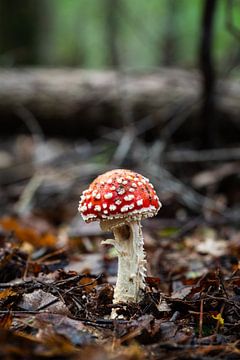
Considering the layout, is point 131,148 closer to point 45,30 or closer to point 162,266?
point 162,266

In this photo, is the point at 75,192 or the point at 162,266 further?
the point at 75,192

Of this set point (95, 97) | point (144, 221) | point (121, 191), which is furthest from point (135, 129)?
point (121, 191)

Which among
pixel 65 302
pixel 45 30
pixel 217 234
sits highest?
pixel 45 30

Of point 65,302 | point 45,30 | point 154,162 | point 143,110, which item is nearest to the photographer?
point 65,302

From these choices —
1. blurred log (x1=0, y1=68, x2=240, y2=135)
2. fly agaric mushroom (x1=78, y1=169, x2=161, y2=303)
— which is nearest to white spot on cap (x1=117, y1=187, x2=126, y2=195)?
fly agaric mushroom (x1=78, y1=169, x2=161, y2=303)

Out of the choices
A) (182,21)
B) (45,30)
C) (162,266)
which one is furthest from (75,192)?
(182,21)

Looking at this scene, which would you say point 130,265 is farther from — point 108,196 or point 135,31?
point 135,31
